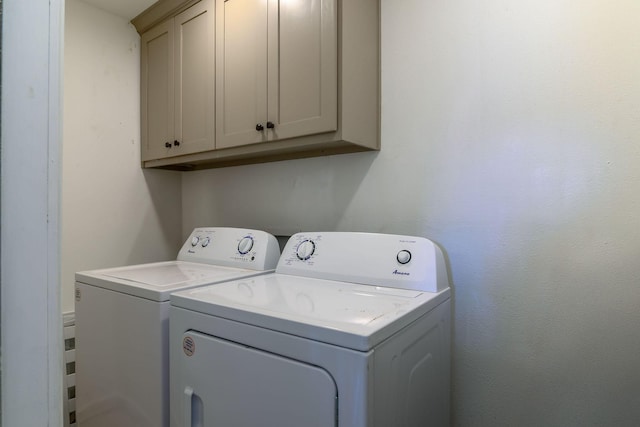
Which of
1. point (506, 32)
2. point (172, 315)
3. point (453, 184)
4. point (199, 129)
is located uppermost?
point (506, 32)

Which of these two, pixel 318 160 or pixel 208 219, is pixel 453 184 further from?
pixel 208 219

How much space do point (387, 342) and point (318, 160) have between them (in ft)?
3.54

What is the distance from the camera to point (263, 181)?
1.92m

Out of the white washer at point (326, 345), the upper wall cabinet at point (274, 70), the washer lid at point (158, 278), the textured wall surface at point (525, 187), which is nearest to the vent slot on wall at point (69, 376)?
the washer lid at point (158, 278)

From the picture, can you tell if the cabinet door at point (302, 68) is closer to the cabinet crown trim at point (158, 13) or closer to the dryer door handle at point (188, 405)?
the cabinet crown trim at point (158, 13)

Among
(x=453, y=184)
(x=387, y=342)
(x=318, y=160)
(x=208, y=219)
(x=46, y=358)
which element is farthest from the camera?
(x=208, y=219)

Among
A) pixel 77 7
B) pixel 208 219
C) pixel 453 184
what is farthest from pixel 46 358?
pixel 77 7

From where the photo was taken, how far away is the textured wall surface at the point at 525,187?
107cm

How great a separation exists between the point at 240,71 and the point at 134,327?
1.13 metres

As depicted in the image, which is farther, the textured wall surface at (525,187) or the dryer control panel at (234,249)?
the dryer control panel at (234,249)

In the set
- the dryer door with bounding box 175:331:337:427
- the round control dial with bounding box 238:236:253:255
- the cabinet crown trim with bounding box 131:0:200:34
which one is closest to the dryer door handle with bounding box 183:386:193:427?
the dryer door with bounding box 175:331:337:427

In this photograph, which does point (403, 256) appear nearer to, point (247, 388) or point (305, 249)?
point (305, 249)

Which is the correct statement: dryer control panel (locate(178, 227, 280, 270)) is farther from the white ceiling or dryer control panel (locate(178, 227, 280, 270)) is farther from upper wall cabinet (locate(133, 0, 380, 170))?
the white ceiling

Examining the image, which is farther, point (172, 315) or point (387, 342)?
point (172, 315)
